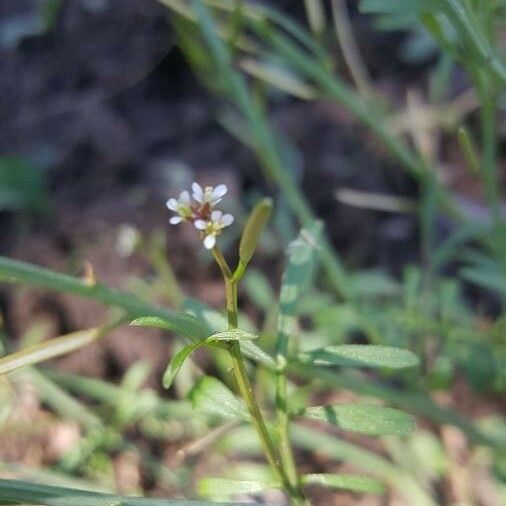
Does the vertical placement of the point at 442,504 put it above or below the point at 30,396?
below

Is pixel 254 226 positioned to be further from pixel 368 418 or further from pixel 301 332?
pixel 301 332

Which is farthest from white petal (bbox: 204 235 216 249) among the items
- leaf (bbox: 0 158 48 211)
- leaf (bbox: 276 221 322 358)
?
leaf (bbox: 0 158 48 211)

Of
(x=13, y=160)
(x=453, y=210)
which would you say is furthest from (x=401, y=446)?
(x=13, y=160)

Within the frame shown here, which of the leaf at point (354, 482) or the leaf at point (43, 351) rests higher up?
the leaf at point (43, 351)

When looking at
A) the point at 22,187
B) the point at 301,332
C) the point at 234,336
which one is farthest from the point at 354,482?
the point at 22,187

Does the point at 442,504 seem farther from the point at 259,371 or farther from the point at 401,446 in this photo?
the point at 259,371

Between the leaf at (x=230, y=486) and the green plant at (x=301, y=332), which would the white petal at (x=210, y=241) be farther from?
the leaf at (x=230, y=486)

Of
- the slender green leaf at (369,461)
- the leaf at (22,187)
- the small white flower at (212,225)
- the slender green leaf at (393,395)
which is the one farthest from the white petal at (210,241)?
the leaf at (22,187)
